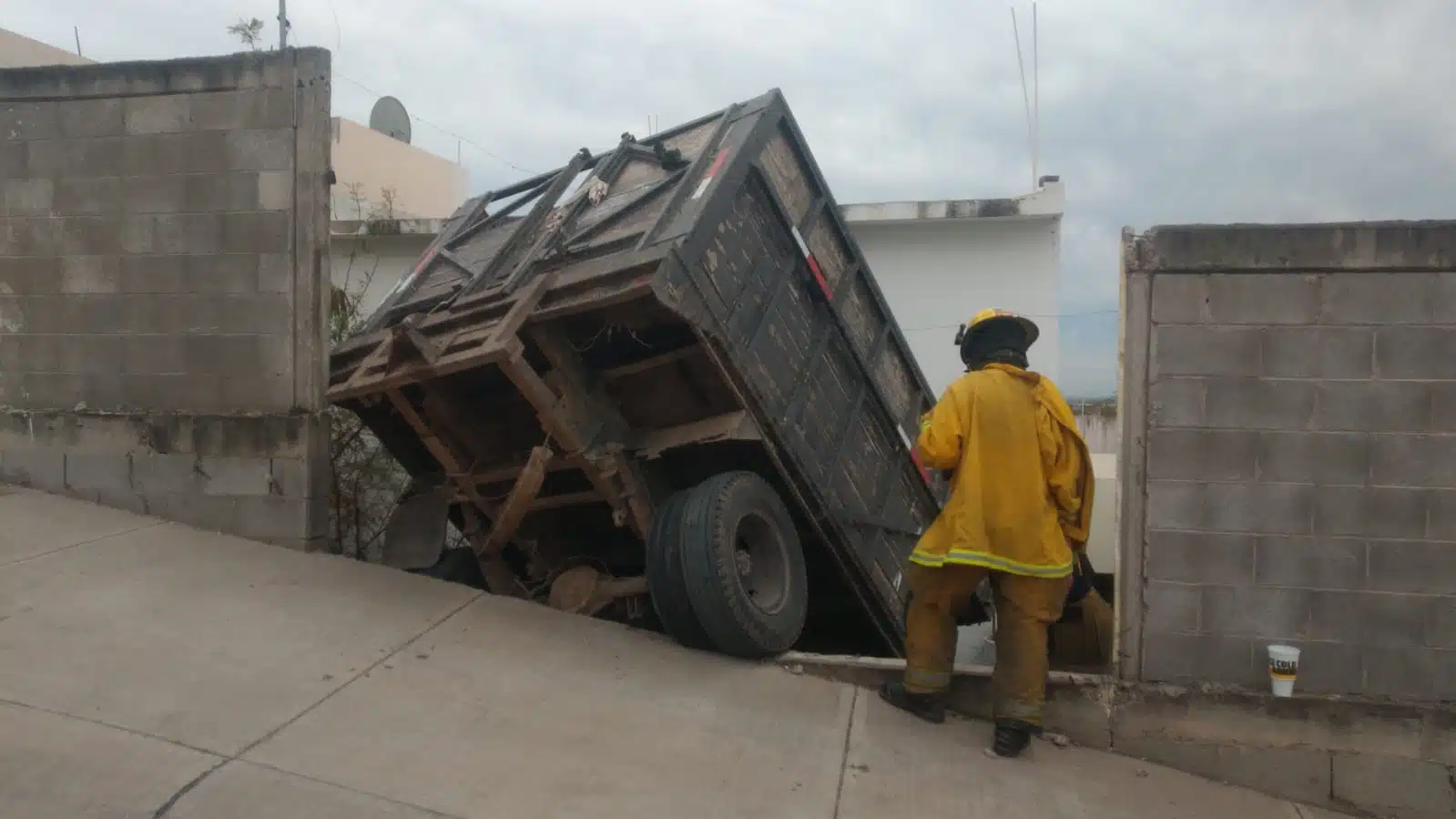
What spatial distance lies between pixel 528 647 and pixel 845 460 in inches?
76.5

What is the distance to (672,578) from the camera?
4.30m

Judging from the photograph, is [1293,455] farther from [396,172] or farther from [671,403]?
[396,172]

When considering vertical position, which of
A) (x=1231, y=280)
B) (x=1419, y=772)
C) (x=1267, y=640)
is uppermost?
(x=1231, y=280)

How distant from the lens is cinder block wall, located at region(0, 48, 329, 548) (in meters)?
5.06

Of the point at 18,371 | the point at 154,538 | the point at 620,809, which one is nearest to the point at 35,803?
the point at 620,809

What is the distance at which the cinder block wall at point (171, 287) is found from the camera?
506 centimetres

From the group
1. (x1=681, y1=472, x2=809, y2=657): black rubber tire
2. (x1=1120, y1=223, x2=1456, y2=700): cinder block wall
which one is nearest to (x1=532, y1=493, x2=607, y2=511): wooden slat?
(x1=681, y1=472, x2=809, y2=657): black rubber tire

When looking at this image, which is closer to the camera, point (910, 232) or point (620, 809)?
point (620, 809)

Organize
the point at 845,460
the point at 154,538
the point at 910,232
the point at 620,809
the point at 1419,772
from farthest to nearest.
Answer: the point at 910,232
the point at 845,460
the point at 154,538
the point at 1419,772
the point at 620,809

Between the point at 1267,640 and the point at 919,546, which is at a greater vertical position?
the point at 919,546

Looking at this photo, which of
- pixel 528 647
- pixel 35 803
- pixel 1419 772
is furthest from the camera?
pixel 528 647

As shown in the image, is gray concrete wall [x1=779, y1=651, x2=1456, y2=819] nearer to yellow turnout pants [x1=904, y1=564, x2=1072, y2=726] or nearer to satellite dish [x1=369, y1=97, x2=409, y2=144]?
yellow turnout pants [x1=904, y1=564, x2=1072, y2=726]

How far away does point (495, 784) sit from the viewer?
10.2 ft

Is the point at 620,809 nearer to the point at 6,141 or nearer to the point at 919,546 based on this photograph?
the point at 919,546
